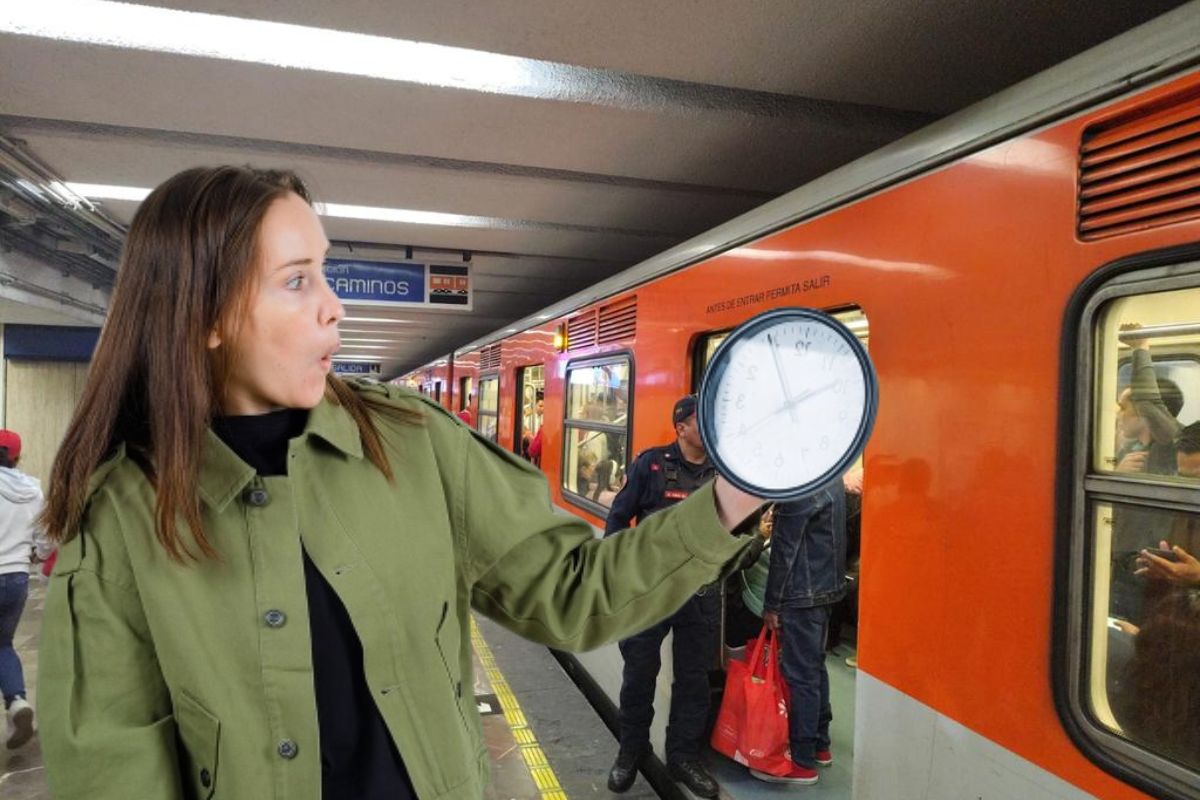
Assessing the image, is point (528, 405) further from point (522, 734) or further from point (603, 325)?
point (522, 734)

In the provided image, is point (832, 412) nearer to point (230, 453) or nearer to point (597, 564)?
point (597, 564)

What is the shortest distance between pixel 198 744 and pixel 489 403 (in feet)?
27.1

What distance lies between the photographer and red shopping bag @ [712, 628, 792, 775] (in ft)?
11.9

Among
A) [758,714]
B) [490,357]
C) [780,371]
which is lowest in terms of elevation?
[758,714]

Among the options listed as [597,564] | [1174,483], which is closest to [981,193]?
[1174,483]

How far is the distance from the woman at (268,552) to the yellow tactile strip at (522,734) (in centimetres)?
195

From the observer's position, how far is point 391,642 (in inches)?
44.6

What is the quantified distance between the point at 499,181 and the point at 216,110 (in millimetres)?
1530

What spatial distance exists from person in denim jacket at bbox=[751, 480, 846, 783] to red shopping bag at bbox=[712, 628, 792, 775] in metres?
0.05

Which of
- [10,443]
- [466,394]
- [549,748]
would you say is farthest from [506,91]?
[466,394]

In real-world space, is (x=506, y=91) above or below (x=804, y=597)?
above

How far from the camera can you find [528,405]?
779 cm

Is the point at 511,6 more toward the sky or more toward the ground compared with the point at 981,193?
more toward the sky

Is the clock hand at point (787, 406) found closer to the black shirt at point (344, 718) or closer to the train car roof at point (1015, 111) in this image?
the black shirt at point (344, 718)
